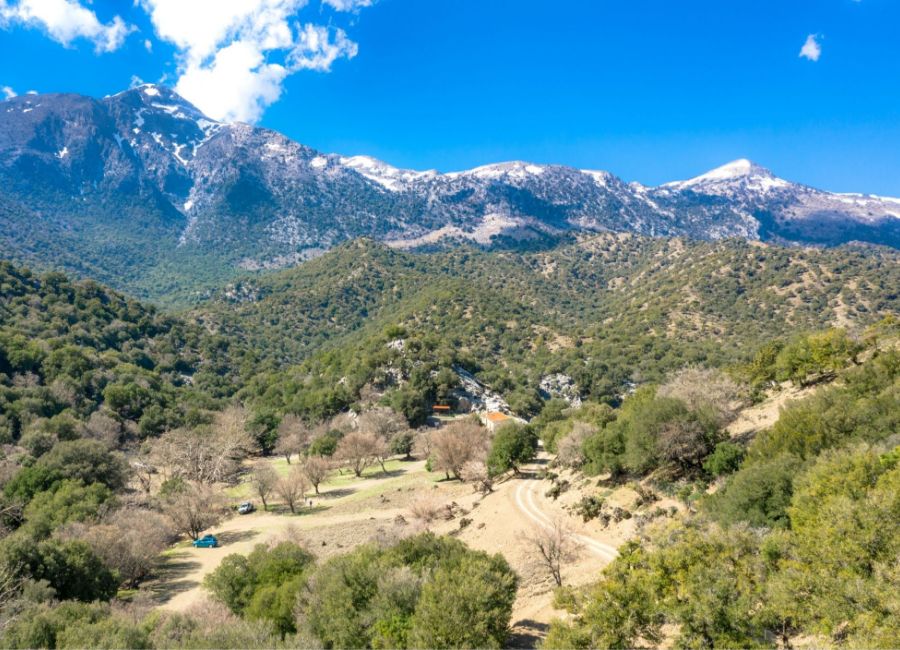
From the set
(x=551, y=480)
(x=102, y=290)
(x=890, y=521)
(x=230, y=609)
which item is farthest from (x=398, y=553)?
(x=102, y=290)

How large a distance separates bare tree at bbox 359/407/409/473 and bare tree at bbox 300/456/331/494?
29.0 feet

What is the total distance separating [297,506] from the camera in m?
47.0

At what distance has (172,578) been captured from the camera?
3231cm

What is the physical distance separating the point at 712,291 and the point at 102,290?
156160 mm

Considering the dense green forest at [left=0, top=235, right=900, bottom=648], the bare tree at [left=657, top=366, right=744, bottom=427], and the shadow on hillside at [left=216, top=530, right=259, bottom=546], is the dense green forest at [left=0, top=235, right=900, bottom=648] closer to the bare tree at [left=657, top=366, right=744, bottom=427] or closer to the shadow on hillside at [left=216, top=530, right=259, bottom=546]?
the bare tree at [left=657, top=366, right=744, bottom=427]

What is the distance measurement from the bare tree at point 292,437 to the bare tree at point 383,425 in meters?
8.94

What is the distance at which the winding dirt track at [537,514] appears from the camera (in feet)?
84.8

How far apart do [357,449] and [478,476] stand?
1662cm

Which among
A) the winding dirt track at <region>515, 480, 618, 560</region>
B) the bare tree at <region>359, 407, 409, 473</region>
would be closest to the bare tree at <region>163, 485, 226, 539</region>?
the bare tree at <region>359, 407, 409, 473</region>

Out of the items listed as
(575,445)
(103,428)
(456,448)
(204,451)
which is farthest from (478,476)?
(103,428)

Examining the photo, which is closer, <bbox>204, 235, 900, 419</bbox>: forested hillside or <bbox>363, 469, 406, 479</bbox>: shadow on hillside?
<bbox>363, 469, 406, 479</bbox>: shadow on hillside

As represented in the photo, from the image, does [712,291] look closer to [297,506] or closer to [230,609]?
[297,506]

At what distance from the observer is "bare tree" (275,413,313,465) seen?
227 feet

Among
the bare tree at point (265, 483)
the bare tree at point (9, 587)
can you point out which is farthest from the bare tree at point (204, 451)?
the bare tree at point (9, 587)
